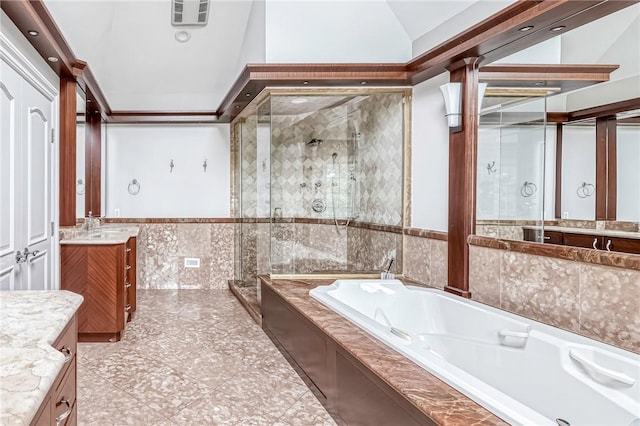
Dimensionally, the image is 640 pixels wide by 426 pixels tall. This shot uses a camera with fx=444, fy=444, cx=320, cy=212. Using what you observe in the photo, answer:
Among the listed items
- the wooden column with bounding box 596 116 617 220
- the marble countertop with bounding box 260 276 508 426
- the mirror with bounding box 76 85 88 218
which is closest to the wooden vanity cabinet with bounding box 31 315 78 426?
the marble countertop with bounding box 260 276 508 426

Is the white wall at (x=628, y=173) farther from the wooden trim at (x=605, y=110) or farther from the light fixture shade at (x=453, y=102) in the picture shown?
the light fixture shade at (x=453, y=102)

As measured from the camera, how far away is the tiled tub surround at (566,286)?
6.27ft

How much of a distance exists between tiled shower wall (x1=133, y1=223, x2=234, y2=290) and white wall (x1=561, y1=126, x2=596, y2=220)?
14.0 feet

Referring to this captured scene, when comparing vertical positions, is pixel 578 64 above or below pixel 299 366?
above

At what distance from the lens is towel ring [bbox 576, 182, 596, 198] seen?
2125 mm

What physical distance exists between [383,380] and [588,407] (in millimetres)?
802

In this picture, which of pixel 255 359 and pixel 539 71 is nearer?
pixel 539 71

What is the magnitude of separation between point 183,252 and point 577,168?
467 cm

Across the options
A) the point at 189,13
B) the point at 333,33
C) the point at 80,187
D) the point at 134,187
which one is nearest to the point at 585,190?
the point at 333,33

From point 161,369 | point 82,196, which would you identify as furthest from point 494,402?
point 82,196

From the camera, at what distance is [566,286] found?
222 cm

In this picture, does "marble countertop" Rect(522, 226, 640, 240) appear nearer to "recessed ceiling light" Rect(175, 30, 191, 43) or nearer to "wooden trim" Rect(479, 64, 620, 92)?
"wooden trim" Rect(479, 64, 620, 92)

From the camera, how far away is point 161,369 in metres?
2.99

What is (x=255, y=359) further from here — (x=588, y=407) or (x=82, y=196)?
(x=82, y=196)
